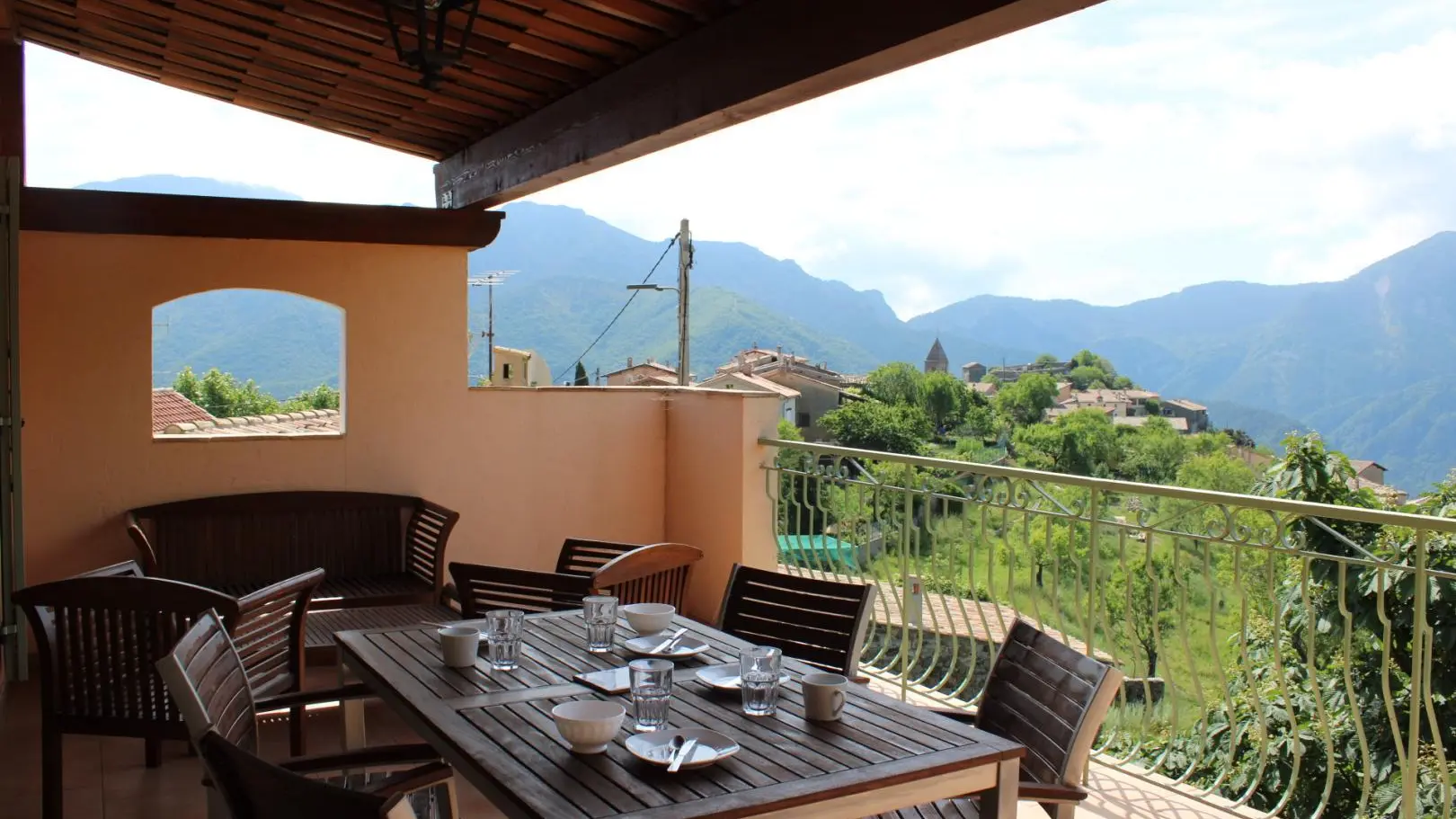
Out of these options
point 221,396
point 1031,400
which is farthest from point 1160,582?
point 221,396

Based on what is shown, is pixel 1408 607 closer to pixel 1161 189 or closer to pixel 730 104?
pixel 730 104

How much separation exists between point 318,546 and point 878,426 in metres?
35.4

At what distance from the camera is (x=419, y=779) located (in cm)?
184

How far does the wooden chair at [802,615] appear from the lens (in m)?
2.81

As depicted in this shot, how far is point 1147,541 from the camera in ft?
10.7

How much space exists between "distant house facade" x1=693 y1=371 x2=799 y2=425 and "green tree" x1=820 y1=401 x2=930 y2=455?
1.78m

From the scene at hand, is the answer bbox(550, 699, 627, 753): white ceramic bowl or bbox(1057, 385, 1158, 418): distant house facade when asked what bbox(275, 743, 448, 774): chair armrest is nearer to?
bbox(550, 699, 627, 753): white ceramic bowl

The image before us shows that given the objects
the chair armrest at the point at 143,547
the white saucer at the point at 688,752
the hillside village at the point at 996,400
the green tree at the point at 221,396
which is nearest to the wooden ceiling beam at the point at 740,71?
the white saucer at the point at 688,752

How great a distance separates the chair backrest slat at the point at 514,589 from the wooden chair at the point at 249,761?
838 mm

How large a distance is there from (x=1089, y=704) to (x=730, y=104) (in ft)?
6.34

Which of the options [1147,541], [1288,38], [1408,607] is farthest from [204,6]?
[1288,38]

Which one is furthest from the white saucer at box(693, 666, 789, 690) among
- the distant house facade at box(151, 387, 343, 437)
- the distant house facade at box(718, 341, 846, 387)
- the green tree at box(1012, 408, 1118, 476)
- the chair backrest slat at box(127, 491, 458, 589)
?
the green tree at box(1012, 408, 1118, 476)

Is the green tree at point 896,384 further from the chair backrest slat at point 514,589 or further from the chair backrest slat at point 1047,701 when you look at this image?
the chair backrest slat at point 1047,701

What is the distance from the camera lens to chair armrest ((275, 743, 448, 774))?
78.0 inches
